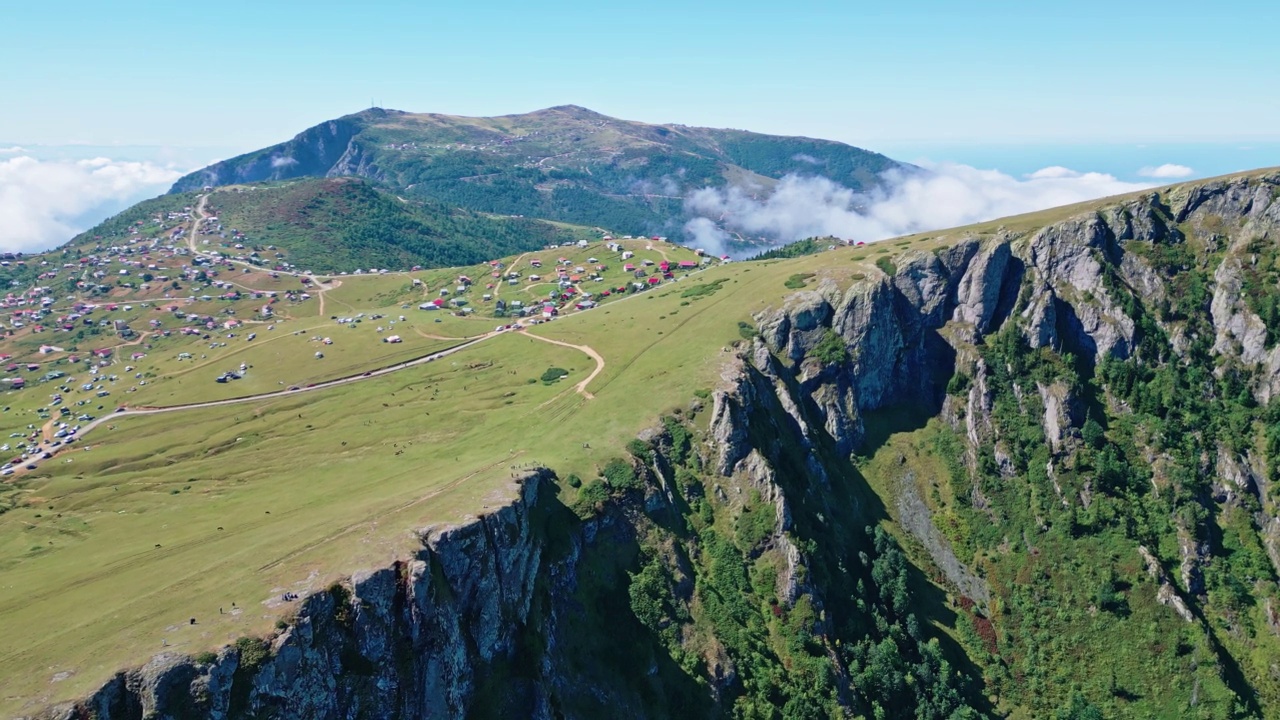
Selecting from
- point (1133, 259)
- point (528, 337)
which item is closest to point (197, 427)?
point (528, 337)

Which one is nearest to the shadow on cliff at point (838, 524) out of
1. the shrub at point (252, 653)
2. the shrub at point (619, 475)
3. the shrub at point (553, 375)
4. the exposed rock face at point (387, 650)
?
the shrub at point (619, 475)

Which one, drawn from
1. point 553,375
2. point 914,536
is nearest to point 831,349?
point 914,536

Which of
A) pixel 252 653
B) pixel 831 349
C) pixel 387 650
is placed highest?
pixel 831 349

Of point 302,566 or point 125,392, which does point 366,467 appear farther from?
point 125,392

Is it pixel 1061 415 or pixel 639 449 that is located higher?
pixel 639 449

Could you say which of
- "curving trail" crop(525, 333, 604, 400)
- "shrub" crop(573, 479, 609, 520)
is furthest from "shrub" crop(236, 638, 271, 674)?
"curving trail" crop(525, 333, 604, 400)

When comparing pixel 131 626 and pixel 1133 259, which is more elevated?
pixel 1133 259

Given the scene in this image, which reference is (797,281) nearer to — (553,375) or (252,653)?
(553,375)

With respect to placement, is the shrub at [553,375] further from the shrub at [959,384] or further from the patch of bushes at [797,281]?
the shrub at [959,384]
